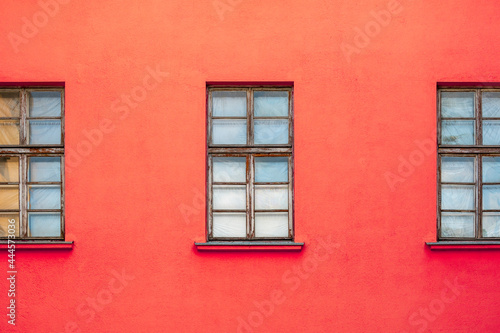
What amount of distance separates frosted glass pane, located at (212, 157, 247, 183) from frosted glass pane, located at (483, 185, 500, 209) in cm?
287

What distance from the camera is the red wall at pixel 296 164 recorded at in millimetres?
5359

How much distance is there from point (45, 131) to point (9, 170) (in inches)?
24.4

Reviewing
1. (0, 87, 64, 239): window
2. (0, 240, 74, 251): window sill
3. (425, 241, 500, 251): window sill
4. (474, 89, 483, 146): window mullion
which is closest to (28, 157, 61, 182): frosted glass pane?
(0, 87, 64, 239): window

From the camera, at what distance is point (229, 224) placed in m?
5.55

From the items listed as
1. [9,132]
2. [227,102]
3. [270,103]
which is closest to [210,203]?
[227,102]

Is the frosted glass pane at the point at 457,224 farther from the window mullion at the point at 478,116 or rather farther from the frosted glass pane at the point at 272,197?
the frosted glass pane at the point at 272,197

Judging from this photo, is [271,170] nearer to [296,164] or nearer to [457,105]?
[296,164]

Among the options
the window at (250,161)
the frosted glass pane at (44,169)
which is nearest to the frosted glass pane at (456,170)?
the window at (250,161)

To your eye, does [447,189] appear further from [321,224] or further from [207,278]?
[207,278]

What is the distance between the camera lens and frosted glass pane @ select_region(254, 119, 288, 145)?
559 centimetres

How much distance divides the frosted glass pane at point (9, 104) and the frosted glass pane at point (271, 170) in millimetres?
2939

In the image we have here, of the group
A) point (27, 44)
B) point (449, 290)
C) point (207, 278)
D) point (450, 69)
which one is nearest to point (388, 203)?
point (449, 290)

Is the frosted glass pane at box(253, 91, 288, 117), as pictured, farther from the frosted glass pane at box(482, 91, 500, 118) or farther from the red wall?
the frosted glass pane at box(482, 91, 500, 118)

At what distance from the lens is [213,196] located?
5570 mm
